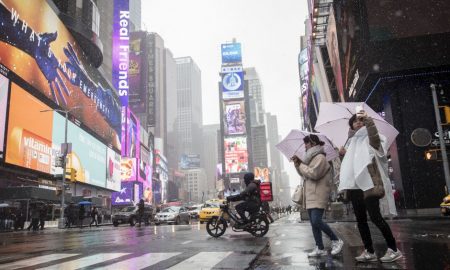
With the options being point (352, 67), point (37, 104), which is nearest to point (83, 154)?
point (37, 104)

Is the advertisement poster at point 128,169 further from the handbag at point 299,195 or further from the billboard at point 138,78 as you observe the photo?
the handbag at point 299,195

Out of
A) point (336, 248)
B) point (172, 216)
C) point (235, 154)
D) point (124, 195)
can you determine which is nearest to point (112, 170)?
point (124, 195)

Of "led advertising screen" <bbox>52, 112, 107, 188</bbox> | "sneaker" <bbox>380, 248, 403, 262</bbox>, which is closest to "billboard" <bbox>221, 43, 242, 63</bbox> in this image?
"led advertising screen" <bbox>52, 112, 107, 188</bbox>

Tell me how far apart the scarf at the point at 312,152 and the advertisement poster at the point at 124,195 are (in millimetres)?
64784

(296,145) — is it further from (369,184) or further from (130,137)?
(130,137)

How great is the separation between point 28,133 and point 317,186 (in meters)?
31.4

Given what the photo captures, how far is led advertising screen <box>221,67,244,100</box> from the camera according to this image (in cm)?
Result: 12173

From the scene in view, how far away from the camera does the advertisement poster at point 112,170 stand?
56741 mm

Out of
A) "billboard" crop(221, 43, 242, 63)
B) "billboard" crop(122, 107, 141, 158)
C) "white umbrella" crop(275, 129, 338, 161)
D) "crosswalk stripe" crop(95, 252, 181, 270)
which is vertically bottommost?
"crosswalk stripe" crop(95, 252, 181, 270)

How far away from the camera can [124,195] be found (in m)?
71.2

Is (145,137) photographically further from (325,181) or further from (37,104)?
(325,181)

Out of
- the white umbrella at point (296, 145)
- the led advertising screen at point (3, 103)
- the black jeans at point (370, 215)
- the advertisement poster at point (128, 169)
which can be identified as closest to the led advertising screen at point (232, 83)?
the advertisement poster at point (128, 169)

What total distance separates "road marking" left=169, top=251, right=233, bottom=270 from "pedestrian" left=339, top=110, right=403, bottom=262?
1.90m

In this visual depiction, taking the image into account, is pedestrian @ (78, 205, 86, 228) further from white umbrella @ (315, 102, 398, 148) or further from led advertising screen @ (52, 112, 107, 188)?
white umbrella @ (315, 102, 398, 148)
